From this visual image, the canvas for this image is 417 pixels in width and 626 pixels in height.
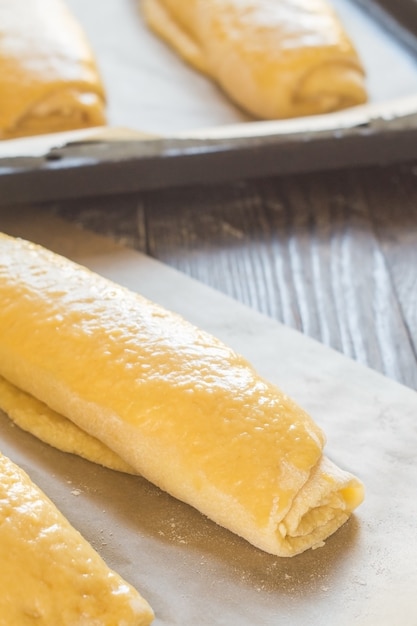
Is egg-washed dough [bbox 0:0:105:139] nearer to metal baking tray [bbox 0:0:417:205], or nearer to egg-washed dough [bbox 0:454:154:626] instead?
metal baking tray [bbox 0:0:417:205]

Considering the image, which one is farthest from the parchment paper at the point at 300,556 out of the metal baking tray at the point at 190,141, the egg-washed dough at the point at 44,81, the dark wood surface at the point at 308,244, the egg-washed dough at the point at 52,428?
the egg-washed dough at the point at 44,81

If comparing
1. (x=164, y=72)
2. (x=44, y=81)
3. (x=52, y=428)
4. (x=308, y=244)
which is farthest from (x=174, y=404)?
(x=164, y=72)

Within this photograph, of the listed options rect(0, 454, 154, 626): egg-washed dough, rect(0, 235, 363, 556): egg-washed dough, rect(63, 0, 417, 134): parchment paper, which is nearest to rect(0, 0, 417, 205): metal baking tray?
rect(63, 0, 417, 134): parchment paper

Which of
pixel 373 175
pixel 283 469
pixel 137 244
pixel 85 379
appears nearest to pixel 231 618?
pixel 283 469

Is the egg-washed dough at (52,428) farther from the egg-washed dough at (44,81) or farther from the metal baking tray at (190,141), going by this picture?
the egg-washed dough at (44,81)

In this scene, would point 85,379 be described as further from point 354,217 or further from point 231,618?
point 354,217

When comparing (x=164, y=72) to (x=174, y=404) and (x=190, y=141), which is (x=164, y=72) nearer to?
(x=190, y=141)
